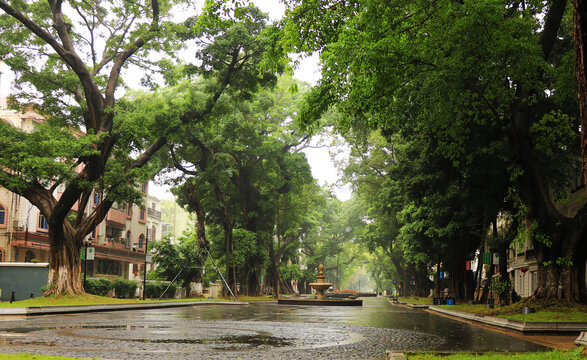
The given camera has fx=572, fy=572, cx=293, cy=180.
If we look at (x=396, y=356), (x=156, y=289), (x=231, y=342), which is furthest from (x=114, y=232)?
(x=396, y=356)

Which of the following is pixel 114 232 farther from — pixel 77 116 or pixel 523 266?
pixel 523 266

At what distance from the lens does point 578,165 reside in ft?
84.7

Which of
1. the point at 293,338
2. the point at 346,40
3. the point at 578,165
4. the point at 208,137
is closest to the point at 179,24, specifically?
the point at 208,137

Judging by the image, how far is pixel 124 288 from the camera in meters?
41.0

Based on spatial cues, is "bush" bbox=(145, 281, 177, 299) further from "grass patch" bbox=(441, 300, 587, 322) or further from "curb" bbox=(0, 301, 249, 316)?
"grass patch" bbox=(441, 300, 587, 322)

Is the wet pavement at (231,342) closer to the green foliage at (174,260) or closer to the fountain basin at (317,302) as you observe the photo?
the fountain basin at (317,302)

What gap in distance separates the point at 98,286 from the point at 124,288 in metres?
3.31

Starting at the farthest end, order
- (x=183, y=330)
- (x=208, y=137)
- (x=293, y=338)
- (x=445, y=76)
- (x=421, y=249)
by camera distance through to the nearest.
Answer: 1. (x=208, y=137)
2. (x=421, y=249)
3. (x=445, y=76)
4. (x=183, y=330)
5. (x=293, y=338)

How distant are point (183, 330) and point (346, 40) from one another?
9004mm

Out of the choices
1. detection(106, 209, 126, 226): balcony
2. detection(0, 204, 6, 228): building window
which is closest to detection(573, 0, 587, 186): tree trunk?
detection(0, 204, 6, 228): building window

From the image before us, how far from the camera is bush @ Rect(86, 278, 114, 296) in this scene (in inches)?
1454

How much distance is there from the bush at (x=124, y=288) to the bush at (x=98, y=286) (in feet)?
2.87

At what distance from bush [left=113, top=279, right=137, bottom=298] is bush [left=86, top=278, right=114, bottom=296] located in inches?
34.5

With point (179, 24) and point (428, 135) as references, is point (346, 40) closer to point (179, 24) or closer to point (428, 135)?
point (428, 135)
